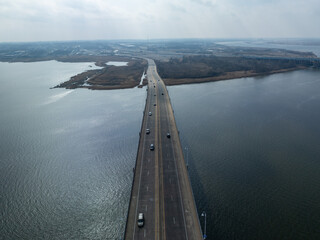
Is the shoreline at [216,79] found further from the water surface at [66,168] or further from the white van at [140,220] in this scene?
the white van at [140,220]

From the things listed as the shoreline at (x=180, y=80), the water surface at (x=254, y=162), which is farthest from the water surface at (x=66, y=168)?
the shoreline at (x=180, y=80)

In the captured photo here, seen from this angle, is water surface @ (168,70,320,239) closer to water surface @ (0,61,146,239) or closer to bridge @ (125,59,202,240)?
bridge @ (125,59,202,240)

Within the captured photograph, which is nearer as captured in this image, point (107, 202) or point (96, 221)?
point (96, 221)

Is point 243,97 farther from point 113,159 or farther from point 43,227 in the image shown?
point 43,227

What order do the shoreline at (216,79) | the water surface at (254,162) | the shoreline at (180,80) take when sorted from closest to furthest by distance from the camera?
1. the water surface at (254,162)
2. the shoreline at (180,80)
3. the shoreline at (216,79)

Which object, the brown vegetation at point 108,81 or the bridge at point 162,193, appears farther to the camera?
the brown vegetation at point 108,81

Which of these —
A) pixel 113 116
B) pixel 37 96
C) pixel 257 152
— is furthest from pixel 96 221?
pixel 37 96

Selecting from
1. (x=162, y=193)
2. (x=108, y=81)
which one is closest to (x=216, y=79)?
(x=108, y=81)

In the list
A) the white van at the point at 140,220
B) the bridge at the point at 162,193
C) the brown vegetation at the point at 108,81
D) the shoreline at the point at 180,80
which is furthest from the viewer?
the brown vegetation at the point at 108,81
